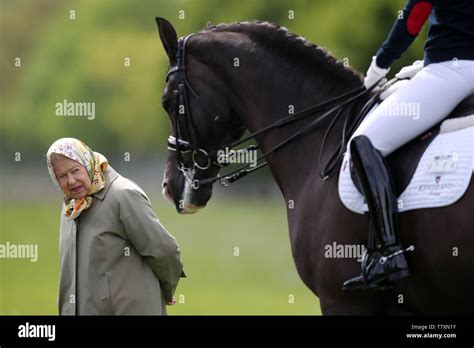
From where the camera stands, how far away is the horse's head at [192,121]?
21.5 feet

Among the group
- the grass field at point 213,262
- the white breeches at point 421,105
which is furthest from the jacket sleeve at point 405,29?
the grass field at point 213,262

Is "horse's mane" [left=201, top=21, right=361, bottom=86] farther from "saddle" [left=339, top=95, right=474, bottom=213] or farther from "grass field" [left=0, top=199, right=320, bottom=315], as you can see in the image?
"grass field" [left=0, top=199, right=320, bottom=315]

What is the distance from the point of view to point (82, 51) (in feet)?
157

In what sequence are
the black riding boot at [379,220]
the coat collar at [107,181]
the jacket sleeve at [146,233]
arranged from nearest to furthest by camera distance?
the black riding boot at [379,220]
the jacket sleeve at [146,233]
the coat collar at [107,181]

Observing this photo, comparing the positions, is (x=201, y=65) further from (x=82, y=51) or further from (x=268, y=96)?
(x=82, y=51)

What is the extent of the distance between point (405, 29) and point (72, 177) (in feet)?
7.06

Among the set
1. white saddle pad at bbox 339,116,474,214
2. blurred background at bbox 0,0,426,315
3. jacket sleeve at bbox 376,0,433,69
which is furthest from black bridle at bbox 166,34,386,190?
blurred background at bbox 0,0,426,315

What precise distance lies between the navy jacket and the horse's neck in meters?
0.63

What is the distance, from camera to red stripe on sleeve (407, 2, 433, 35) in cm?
559

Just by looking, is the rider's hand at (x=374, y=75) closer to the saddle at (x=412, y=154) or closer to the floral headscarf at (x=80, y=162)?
the saddle at (x=412, y=154)

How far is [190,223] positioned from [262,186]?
324 cm

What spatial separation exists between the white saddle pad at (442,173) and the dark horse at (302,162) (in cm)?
6

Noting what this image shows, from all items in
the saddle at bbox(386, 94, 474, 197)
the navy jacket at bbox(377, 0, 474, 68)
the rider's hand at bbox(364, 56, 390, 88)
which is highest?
the navy jacket at bbox(377, 0, 474, 68)

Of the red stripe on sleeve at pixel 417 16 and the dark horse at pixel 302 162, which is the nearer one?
the dark horse at pixel 302 162
